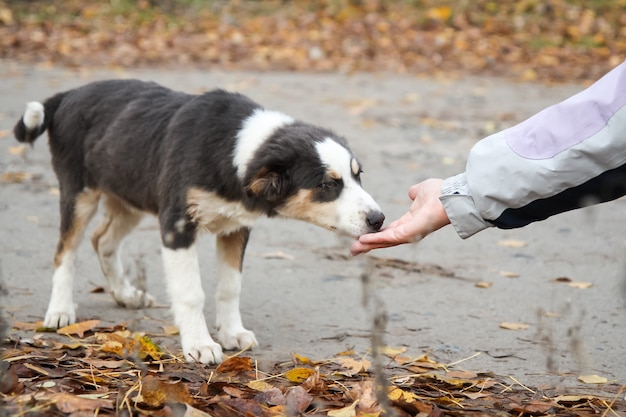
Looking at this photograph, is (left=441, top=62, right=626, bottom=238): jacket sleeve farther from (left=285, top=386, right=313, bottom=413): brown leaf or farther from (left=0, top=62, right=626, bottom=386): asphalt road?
(left=285, top=386, right=313, bottom=413): brown leaf

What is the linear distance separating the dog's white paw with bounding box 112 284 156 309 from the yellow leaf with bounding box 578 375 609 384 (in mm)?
2680

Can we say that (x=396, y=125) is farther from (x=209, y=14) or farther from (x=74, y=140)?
(x=209, y=14)

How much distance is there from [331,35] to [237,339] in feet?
41.2

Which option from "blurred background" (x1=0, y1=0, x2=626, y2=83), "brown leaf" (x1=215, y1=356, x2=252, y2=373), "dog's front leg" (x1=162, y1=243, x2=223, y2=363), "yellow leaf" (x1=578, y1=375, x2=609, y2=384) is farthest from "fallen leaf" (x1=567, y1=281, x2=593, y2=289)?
"blurred background" (x1=0, y1=0, x2=626, y2=83)

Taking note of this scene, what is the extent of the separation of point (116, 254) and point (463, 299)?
2303mm

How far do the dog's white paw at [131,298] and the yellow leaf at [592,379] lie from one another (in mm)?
2680

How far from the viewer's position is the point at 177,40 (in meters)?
16.2

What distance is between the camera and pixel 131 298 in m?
5.48

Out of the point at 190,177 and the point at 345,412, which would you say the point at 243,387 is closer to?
the point at 345,412

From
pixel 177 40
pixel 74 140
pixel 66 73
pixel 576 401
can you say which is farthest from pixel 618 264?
pixel 177 40

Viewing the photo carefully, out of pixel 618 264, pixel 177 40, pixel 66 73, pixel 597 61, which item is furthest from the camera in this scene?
pixel 177 40

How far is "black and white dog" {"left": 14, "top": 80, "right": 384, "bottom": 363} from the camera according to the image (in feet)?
14.9

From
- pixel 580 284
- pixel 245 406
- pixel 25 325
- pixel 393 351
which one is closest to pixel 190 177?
pixel 25 325

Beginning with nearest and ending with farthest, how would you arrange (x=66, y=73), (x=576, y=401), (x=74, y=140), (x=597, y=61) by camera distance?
(x=576, y=401), (x=74, y=140), (x=66, y=73), (x=597, y=61)
